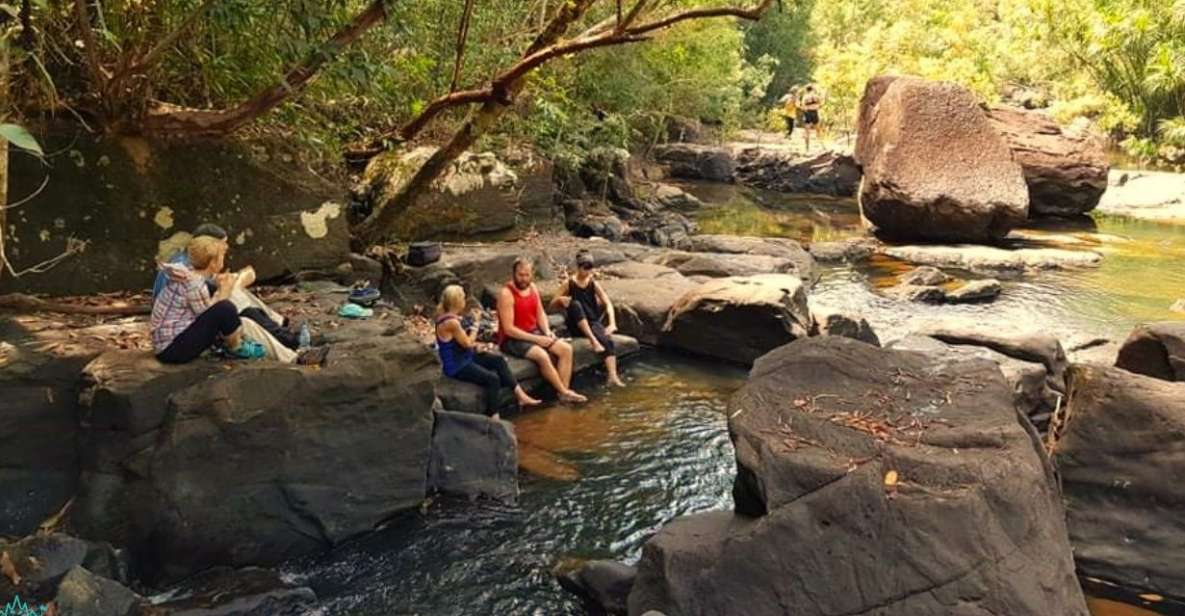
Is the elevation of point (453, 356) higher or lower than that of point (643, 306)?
higher

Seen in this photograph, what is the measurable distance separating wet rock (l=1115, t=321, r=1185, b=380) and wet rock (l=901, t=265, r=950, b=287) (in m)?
5.48

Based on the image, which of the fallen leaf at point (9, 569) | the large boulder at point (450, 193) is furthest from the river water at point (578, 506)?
the large boulder at point (450, 193)

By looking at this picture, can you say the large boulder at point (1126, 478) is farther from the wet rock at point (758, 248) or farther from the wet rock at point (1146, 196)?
the wet rock at point (1146, 196)

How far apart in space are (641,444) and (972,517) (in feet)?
11.7

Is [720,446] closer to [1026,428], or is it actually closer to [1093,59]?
[1026,428]

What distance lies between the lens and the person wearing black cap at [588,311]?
29.2ft

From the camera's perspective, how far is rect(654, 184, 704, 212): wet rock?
21.0 metres

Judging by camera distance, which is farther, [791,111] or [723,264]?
[791,111]

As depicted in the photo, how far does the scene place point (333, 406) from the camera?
19.0ft

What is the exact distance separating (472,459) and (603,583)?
67.6 inches

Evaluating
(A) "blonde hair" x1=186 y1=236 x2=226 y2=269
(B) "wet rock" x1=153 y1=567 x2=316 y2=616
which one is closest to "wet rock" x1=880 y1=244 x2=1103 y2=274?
(A) "blonde hair" x1=186 y1=236 x2=226 y2=269

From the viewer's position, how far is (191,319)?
227 inches

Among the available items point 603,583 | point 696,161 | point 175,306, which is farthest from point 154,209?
point 696,161

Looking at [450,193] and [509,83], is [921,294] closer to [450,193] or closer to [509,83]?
[450,193]
